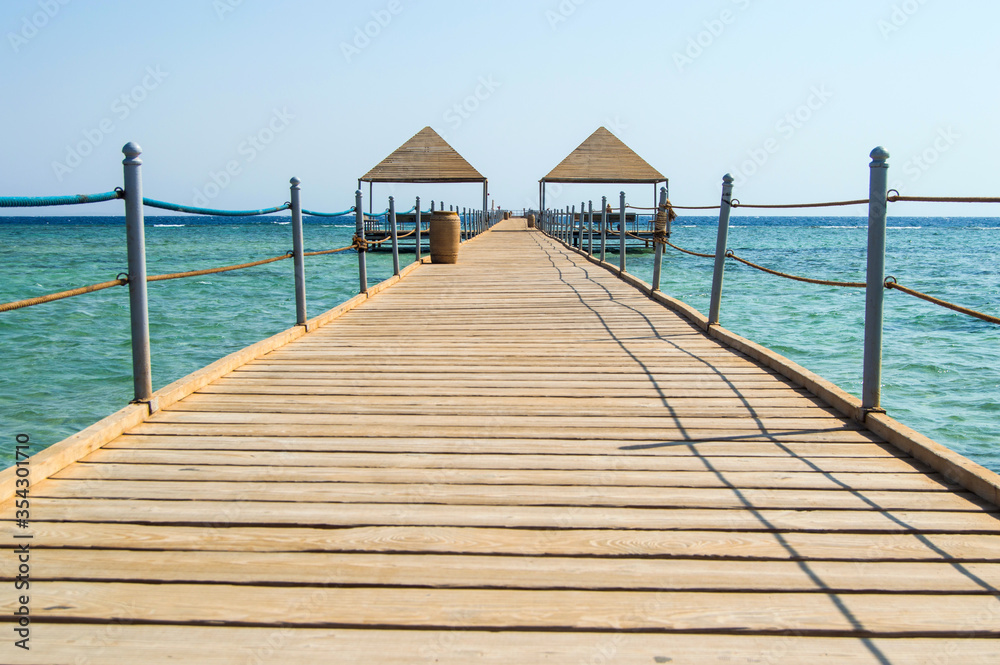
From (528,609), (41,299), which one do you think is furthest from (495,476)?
(41,299)

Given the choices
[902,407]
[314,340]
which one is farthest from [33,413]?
[902,407]

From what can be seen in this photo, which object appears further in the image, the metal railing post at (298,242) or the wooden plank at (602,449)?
the metal railing post at (298,242)

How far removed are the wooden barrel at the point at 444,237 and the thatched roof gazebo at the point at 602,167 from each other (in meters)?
18.0

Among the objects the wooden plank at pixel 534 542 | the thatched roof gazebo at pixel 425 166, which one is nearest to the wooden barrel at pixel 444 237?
the wooden plank at pixel 534 542

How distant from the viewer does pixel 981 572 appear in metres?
1.88

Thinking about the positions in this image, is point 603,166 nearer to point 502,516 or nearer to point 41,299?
point 41,299

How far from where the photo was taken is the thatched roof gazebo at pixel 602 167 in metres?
29.6

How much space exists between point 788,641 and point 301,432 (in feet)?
6.41

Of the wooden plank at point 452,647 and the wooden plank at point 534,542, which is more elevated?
the wooden plank at point 534,542

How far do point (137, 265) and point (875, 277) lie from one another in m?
2.99

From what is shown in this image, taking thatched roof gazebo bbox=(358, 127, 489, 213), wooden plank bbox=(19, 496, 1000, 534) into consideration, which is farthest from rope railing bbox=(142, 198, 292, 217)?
thatched roof gazebo bbox=(358, 127, 489, 213)

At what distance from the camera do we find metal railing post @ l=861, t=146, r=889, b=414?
3.10m

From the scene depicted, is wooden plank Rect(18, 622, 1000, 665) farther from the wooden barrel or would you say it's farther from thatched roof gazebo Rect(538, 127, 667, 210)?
thatched roof gazebo Rect(538, 127, 667, 210)

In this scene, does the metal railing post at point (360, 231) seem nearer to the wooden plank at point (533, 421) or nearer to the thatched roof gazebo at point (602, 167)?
the wooden plank at point (533, 421)
